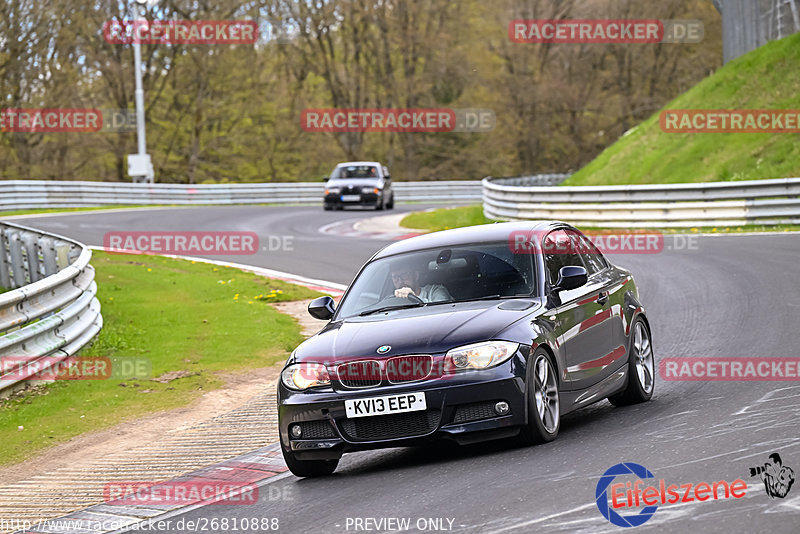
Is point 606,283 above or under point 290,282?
above

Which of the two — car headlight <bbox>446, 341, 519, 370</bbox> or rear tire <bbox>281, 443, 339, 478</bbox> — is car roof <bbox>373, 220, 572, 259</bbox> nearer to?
car headlight <bbox>446, 341, 519, 370</bbox>

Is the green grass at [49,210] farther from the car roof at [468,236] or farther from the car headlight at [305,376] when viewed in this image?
the car headlight at [305,376]

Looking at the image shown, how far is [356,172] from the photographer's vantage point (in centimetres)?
3972

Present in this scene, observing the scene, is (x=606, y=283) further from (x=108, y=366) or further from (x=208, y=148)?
(x=208, y=148)

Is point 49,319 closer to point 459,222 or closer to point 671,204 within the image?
point 671,204

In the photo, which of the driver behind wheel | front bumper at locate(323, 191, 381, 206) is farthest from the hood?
front bumper at locate(323, 191, 381, 206)

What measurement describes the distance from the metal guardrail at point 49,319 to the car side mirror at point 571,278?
484cm

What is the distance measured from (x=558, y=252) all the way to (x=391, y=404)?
219cm

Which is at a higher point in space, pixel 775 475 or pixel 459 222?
pixel 775 475

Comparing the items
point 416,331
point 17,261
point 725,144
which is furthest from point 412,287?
point 725,144

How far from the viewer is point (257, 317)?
15258 millimetres

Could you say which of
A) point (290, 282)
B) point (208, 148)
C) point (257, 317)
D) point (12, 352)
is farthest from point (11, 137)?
point (12, 352)

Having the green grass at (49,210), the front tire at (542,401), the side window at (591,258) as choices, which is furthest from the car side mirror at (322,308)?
the green grass at (49,210)

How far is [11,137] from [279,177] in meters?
14.8
